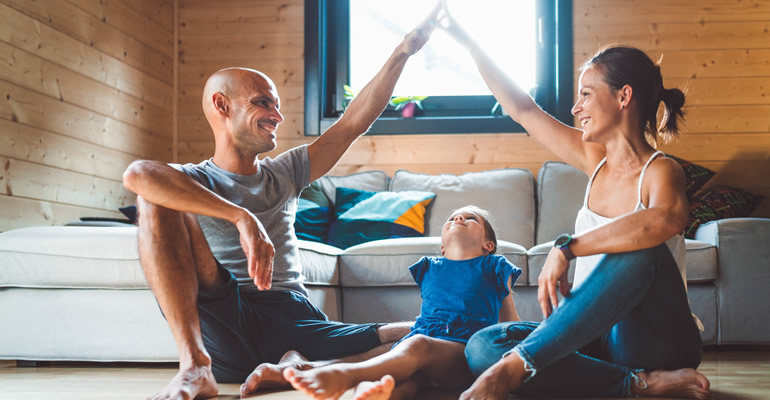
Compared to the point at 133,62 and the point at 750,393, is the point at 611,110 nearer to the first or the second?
the point at 750,393

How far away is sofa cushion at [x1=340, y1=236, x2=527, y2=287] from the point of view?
2701 mm

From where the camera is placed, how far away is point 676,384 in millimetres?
1462

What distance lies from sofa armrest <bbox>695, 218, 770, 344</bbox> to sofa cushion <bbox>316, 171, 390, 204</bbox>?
1.66m

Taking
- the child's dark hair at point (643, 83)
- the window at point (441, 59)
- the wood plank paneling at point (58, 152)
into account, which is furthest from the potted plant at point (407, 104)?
the child's dark hair at point (643, 83)

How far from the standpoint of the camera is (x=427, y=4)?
4164 millimetres

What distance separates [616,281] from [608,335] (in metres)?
0.24

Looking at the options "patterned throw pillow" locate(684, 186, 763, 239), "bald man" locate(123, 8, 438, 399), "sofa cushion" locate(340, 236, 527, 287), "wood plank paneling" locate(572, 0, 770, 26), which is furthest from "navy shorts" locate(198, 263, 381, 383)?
"wood plank paneling" locate(572, 0, 770, 26)

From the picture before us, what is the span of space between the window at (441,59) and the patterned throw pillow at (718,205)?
938 mm

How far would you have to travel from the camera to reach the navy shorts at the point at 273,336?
5.75 feet

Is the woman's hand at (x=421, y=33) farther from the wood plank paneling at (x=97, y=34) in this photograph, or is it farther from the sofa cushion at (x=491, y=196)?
the wood plank paneling at (x=97, y=34)

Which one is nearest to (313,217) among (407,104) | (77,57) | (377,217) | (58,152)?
(377,217)

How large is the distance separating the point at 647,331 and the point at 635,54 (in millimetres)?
630

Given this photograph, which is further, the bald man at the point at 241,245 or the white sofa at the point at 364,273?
the white sofa at the point at 364,273

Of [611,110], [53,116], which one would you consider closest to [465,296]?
[611,110]
